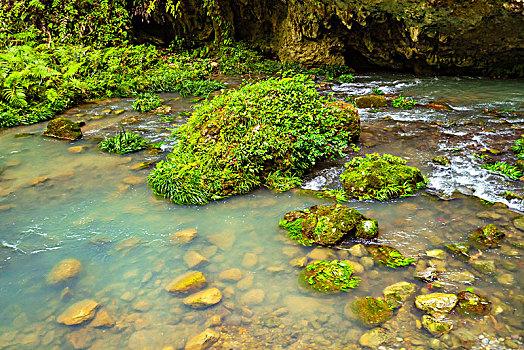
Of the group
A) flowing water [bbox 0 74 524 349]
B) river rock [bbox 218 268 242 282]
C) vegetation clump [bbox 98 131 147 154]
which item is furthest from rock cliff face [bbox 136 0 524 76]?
river rock [bbox 218 268 242 282]

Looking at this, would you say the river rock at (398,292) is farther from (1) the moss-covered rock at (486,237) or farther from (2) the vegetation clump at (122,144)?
(2) the vegetation clump at (122,144)

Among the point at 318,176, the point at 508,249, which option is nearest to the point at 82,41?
the point at 318,176

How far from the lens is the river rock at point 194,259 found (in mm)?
4027

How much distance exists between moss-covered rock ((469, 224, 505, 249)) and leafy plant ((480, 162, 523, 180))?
1.71 m

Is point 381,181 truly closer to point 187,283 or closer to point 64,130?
point 187,283

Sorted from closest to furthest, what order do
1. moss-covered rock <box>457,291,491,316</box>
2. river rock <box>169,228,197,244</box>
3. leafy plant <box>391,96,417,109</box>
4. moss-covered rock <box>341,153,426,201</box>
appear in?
moss-covered rock <box>457,291,491,316</box>
river rock <box>169,228,197,244</box>
moss-covered rock <box>341,153,426,201</box>
leafy plant <box>391,96,417,109</box>

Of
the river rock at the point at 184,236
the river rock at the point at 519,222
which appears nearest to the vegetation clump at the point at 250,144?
the river rock at the point at 184,236

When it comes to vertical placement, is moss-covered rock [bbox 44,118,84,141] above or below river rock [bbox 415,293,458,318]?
above

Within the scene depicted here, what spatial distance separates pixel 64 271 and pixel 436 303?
382cm

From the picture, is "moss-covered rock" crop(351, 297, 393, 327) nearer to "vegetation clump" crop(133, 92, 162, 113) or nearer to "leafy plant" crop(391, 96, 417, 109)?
"leafy plant" crop(391, 96, 417, 109)

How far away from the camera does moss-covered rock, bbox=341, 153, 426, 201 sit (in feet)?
16.7

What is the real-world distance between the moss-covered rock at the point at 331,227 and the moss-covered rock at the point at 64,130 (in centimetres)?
629

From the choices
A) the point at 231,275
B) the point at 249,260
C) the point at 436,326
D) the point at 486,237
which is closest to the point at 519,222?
the point at 486,237

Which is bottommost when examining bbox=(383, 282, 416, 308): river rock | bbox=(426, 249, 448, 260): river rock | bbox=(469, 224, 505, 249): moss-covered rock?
bbox=(383, 282, 416, 308): river rock
